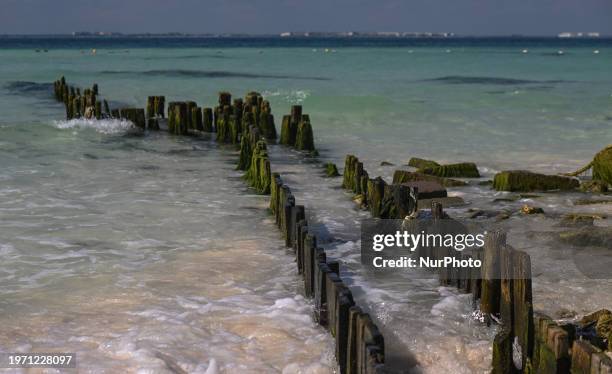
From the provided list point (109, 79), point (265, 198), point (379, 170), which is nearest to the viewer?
point (265, 198)

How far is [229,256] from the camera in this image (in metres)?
11.3

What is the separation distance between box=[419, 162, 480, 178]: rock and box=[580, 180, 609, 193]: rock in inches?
93.7

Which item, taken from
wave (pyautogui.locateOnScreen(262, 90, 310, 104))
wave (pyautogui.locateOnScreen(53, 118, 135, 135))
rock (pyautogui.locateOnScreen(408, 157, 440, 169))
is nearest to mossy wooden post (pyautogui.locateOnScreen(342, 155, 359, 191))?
rock (pyautogui.locateOnScreen(408, 157, 440, 169))

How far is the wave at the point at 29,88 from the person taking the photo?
4053cm

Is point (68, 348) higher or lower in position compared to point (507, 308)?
lower

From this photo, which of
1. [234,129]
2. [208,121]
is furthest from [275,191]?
[208,121]

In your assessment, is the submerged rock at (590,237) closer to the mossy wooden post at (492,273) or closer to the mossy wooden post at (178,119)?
the mossy wooden post at (492,273)

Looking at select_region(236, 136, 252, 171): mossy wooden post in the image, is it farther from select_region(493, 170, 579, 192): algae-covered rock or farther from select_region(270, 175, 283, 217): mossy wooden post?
select_region(493, 170, 579, 192): algae-covered rock

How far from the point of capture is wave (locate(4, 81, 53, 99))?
40.5 metres

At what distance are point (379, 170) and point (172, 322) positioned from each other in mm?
10386

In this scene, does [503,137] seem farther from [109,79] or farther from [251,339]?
[109,79]

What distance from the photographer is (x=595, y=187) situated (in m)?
15.4

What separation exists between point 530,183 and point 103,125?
14331 millimetres

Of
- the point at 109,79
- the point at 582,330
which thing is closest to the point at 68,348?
the point at 582,330
